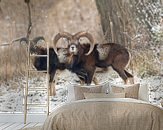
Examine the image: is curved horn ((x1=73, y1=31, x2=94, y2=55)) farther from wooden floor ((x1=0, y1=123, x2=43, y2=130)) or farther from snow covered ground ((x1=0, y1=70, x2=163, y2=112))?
wooden floor ((x1=0, y1=123, x2=43, y2=130))

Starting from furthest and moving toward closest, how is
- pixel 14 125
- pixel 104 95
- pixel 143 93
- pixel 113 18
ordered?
1. pixel 113 18
2. pixel 14 125
3. pixel 143 93
4. pixel 104 95

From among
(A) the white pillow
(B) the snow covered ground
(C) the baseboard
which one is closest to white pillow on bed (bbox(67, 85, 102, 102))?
(A) the white pillow

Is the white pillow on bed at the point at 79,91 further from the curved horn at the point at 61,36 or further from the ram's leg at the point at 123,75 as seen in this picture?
the curved horn at the point at 61,36

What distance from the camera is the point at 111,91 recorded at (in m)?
5.67

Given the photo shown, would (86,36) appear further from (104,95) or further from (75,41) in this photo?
(104,95)

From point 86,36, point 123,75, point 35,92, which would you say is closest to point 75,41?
point 86,36

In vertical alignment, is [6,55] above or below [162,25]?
below

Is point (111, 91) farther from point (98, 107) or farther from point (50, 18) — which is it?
point (50, 18)

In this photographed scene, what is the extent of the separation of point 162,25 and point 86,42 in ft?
5.05

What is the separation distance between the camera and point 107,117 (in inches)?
170

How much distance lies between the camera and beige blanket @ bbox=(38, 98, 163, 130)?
4289mm

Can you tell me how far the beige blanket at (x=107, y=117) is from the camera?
4289 millimetres

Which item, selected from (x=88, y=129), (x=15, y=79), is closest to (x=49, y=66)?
(x=15, y=79)

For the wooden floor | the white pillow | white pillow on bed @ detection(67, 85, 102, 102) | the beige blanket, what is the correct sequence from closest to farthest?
the beige blanket → white pillow on bed @ detection(67, 85, 102, 102) → the white pillow → the wooden floor
